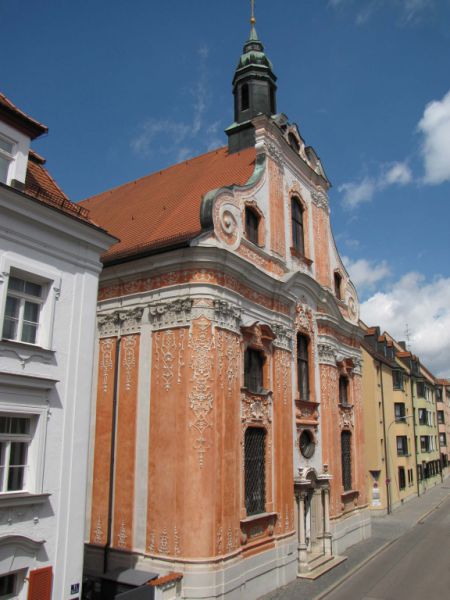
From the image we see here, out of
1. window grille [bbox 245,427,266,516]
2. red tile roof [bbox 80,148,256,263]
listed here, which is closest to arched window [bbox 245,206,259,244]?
red tile roof [bbox 80,148,256,263]

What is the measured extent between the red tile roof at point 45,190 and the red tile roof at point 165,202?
181 inches

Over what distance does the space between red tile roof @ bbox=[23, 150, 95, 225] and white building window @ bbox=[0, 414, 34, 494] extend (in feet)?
13.4

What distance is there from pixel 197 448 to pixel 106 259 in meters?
7.00

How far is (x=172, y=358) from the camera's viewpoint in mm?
15578

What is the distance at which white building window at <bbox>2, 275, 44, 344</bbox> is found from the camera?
9648mm

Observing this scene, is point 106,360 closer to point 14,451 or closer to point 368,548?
point 14,451

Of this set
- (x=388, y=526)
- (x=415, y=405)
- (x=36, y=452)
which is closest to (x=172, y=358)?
(x=36, y=452)

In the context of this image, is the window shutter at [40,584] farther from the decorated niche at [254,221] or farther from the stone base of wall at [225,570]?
the decorated niche at [254,221]

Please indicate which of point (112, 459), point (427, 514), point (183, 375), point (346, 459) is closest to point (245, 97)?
point (183, 375)

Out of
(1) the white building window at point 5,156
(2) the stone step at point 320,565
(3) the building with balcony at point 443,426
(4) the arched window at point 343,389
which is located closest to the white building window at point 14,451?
(1) the white building window at point 5,156

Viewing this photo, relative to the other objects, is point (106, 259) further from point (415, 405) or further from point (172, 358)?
point (415, 405)

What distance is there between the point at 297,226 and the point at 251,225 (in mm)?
4285

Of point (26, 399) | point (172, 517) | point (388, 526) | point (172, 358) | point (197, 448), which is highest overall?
point (172, 358)

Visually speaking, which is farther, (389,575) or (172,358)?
(389,575)
